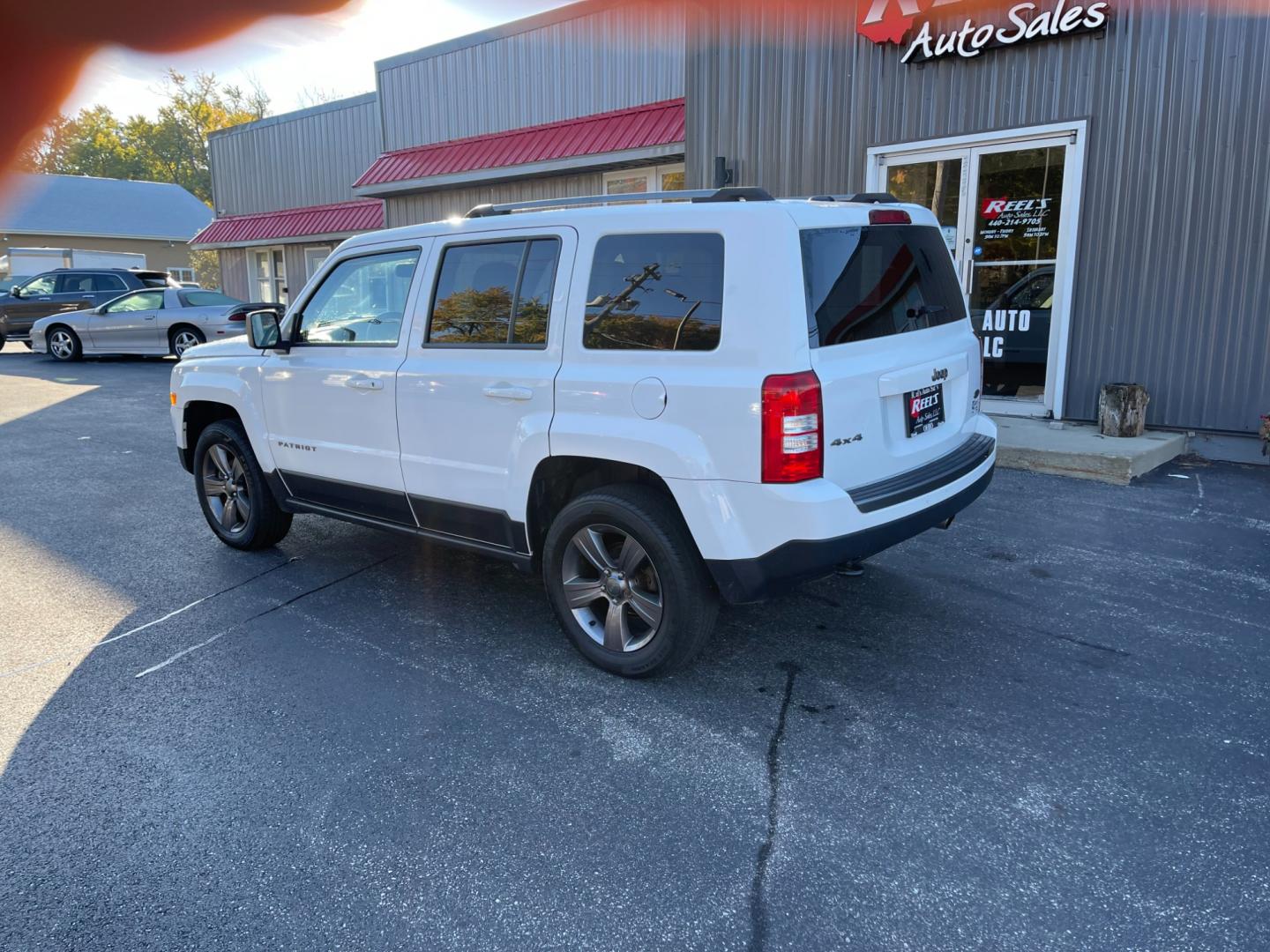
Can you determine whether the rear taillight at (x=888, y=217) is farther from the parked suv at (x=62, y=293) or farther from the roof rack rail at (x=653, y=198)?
the parked suv at (x=62, y=293)

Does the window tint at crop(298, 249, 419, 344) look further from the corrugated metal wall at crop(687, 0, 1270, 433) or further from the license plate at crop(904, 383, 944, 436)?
the corrugated metal wall at crop(687, 0, 1270, 433)

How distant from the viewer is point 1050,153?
848 cm

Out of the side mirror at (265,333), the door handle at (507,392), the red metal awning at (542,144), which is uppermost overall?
the red metal awning at (542,144)

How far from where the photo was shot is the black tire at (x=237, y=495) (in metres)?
5.41

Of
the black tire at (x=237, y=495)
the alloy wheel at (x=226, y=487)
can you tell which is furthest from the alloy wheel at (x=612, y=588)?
→ the alloy wheel at (x=226, y=487)

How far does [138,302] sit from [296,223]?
514 centimetres

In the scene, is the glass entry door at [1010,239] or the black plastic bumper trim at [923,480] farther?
the glass entry door at [1010,239]

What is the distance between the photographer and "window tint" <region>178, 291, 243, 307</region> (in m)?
17.3

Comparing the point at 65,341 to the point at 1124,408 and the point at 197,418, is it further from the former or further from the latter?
the point at 1124,408

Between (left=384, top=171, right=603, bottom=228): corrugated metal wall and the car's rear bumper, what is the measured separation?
1149cm

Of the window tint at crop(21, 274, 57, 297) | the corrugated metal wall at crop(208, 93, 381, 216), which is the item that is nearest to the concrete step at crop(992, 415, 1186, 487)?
the corrugated metal wall at crop(208, 93, 381, 216)

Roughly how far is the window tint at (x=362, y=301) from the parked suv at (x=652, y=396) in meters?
0.02

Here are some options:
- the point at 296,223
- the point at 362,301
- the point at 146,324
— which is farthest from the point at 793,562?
the point at 296,223

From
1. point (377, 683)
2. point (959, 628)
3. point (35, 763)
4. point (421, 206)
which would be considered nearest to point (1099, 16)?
point (959, 628)
